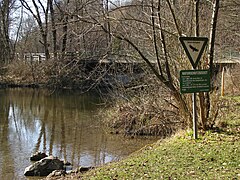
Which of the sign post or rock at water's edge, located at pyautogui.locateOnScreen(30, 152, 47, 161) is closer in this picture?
the sign post

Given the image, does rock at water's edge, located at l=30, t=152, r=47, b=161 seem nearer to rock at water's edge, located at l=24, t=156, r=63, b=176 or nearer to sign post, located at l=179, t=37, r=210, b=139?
rock at water's edge, located at l=24, t=156, r=63, b=176

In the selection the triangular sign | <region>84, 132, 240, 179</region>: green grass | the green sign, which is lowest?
<region>84, 132, 240, 179</region>: green grass

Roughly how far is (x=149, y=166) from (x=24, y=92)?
89.0 feet

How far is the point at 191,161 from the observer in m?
7.36

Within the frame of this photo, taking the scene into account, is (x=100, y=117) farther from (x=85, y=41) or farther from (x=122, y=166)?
(x=122, y=166)

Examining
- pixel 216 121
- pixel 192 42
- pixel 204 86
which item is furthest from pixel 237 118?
pixel 192 42

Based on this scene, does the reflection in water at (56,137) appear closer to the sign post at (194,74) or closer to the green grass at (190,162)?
the green grass at (190,162)

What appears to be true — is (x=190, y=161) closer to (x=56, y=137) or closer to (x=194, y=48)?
(x=194, y=48)

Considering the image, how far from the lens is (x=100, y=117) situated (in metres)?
18.0

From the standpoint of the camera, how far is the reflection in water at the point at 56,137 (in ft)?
38.4

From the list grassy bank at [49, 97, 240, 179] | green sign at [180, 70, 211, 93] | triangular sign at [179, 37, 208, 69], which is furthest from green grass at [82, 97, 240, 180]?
triangular sign at [179, 37, 208, 69]

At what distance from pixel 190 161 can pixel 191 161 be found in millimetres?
19

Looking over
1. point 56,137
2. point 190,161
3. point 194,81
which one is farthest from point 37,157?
point 190,161

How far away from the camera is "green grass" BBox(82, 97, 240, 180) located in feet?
21.5
